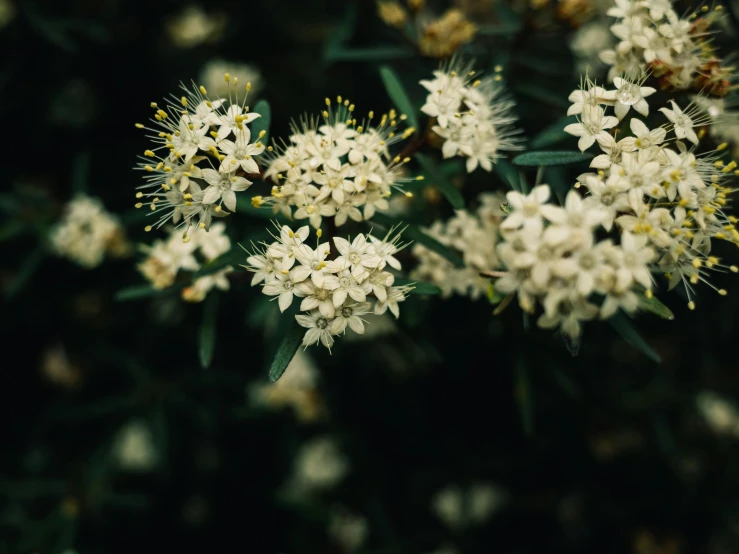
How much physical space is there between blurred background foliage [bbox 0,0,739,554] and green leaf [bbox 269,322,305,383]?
141cm

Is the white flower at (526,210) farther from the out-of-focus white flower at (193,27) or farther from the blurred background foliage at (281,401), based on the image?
the out-of-focus white flower at (193,27)

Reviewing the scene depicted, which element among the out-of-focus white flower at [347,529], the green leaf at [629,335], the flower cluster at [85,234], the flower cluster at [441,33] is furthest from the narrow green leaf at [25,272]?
the green leaf at [629,335]

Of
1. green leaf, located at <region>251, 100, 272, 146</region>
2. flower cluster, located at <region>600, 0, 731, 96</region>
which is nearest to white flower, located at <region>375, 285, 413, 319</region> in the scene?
green leaf, located at <region>251, 100, 272, 146</region>

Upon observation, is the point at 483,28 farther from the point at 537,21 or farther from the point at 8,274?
the point at 8,274

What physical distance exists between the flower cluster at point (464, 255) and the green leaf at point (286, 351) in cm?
58

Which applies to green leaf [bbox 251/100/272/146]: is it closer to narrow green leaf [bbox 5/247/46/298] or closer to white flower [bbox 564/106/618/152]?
white flower [bbox 564/106/618/152]

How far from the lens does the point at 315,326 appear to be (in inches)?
64.3

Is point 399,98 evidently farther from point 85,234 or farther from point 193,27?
point 193,27

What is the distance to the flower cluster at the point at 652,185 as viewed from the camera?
1.56 meters

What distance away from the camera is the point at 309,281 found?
5.27 ft

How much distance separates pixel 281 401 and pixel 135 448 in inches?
39.2

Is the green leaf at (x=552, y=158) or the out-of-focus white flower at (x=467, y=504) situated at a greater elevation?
the green leaf at (x=552, y=158)

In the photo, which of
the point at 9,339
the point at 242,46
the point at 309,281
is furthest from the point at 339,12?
the point at 9,339

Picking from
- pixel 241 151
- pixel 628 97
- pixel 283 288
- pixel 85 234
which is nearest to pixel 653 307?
pixel 628 97
